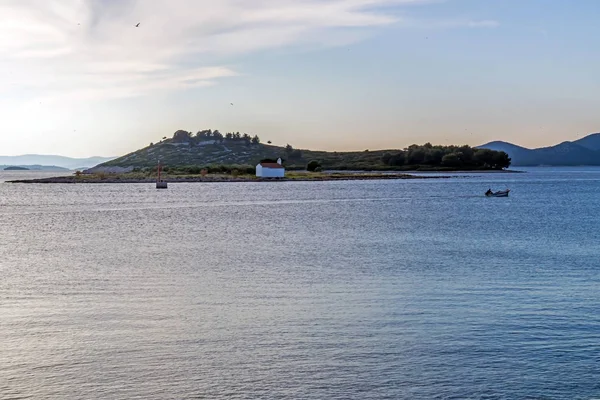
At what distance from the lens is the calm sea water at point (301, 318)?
38.9ft

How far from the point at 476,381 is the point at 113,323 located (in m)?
8.21

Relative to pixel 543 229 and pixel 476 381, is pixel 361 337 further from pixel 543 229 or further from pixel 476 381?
pixel 543 229

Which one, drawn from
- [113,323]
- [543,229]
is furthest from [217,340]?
[543,229]

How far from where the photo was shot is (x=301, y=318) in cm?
1639

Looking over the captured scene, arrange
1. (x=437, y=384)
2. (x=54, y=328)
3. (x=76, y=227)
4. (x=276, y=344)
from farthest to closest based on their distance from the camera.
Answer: (x=76, y=227), (x=54, y=328), (x=276, y=344), (x=437, y=384)

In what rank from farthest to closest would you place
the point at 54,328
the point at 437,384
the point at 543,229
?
the point at 543,229 < the point at 54,328 < the point at 437,384

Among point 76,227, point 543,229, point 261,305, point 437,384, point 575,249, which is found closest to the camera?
point 437,384

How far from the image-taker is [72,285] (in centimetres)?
2145

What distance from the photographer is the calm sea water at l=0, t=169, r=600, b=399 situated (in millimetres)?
11844

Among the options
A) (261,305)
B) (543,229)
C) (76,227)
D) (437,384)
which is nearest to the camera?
(437,384)

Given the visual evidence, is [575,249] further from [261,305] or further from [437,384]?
[437,384]

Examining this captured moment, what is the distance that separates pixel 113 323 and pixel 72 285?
6203 mm

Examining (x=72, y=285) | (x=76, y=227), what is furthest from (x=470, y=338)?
(x=76, y=227)

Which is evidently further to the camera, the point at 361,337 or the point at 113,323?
the point at 113,323
